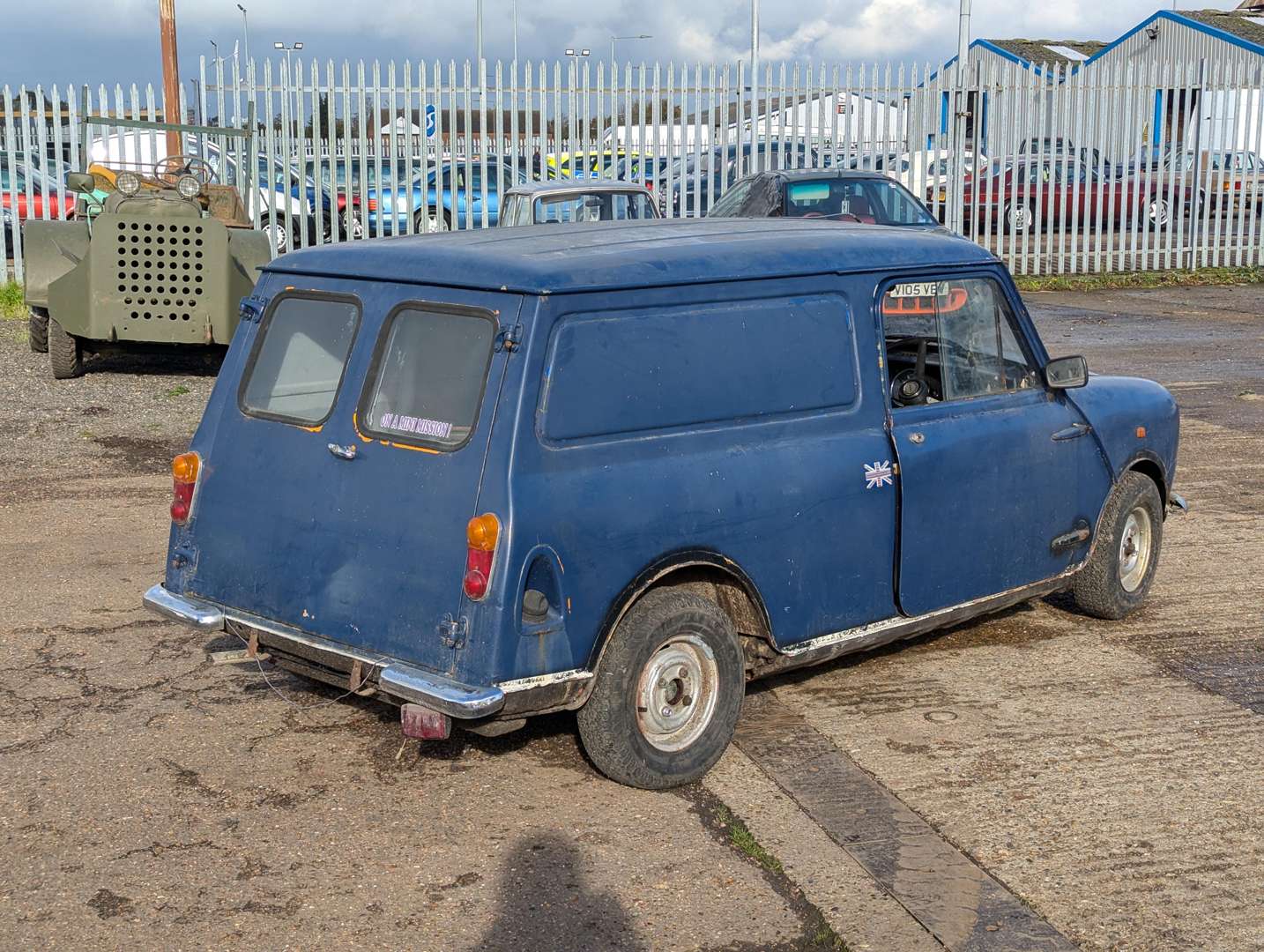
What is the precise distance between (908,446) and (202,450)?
2.50m

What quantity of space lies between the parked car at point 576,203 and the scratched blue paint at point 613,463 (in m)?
8.58

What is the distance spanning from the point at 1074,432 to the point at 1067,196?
1761 cm

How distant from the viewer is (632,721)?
15.9ft

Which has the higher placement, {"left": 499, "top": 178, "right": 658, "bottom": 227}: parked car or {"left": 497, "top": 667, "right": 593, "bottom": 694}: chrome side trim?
{"left": 499, "top": 178, "right": 658, "bottom": 227}: parked car

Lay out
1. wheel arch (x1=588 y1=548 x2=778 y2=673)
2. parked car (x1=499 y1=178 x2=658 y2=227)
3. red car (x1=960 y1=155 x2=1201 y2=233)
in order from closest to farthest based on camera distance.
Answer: wheel arch (x1=588 y1=548 x2=778 y2=673), parked car (x1=499 y1=178 x2=658 y2=227), red car (x1=960 y1=155 x2=1201 y2=233)

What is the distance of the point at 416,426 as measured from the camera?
4719 millimetres

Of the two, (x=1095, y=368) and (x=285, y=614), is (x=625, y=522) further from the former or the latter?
(x=1095, y=368)

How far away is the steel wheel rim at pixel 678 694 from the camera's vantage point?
193 inches

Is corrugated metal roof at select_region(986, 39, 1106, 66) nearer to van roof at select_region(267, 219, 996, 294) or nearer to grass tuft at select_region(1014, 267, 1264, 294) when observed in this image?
grass tuft at select_region(1014, 267, 1264, 294)

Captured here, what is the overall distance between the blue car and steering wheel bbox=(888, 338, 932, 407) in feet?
47.3

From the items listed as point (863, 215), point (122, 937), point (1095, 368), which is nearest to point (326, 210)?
point (863, 215)

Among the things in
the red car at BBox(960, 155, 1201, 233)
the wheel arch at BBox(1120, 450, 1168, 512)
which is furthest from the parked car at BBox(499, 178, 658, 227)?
the red car at BBox(960, 155, 1201, 233)

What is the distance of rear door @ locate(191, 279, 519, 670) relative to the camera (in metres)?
4.59

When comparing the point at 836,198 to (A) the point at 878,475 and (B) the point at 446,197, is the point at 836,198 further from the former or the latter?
(A) the point at 878,475
